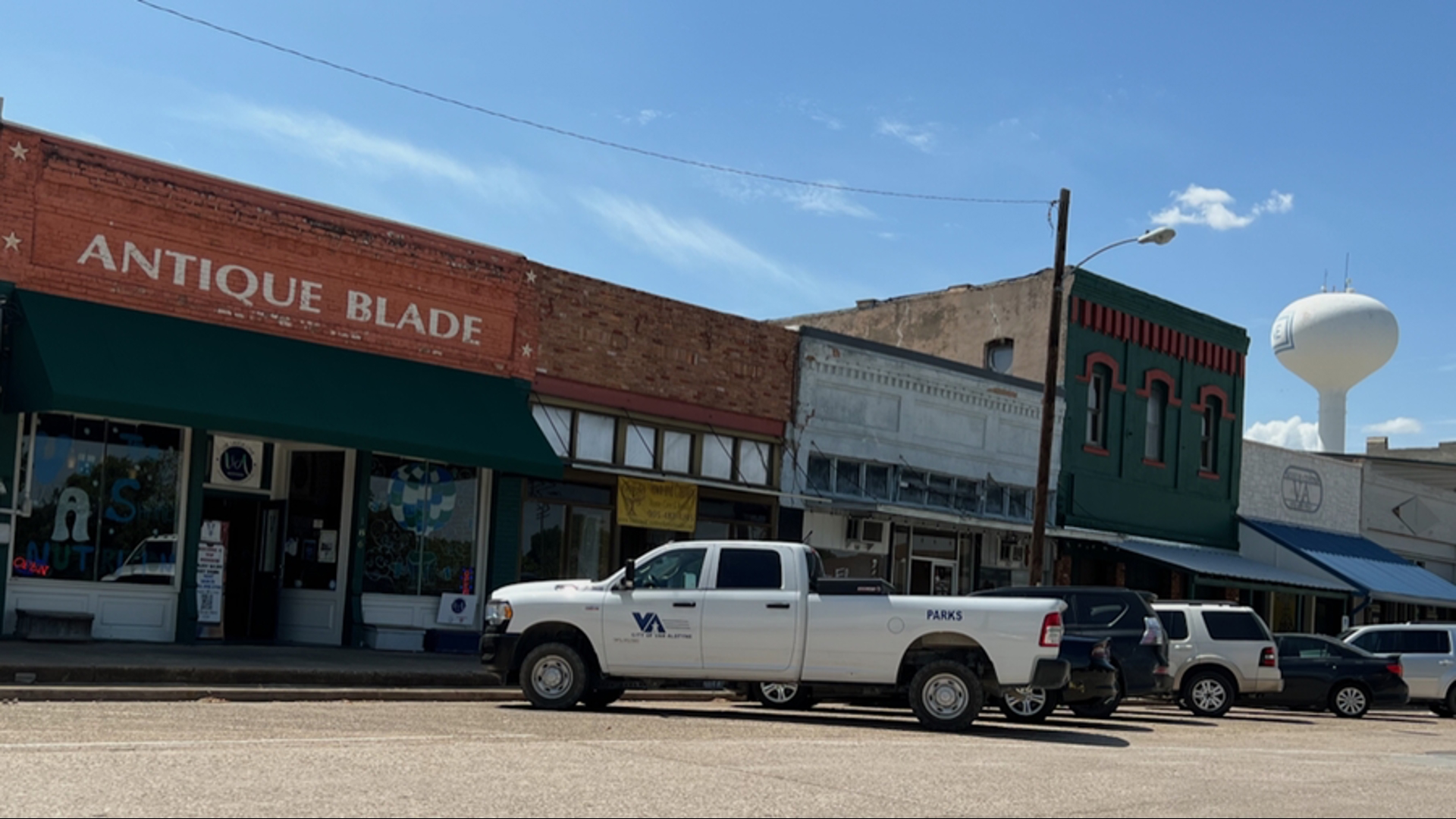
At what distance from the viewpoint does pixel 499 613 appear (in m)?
15.2

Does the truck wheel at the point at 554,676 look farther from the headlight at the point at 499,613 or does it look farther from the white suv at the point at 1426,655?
the white suv at the point at 1426,655

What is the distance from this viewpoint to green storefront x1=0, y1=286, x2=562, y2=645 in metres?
18.2

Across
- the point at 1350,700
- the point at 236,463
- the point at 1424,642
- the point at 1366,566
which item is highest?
the point at 236,463

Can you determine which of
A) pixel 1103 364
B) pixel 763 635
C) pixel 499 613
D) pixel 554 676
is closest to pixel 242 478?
pixel 499 613

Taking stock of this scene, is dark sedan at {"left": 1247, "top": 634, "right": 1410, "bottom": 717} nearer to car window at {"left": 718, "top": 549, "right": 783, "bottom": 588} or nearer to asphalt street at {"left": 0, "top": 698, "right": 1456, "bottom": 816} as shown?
asphalt street at {"left": 0, "top": 698, "right": 1456, "bottom": 816}

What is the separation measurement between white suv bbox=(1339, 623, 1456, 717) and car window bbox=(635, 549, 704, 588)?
51.6 ft

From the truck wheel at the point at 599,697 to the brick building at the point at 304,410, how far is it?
19.5 feet

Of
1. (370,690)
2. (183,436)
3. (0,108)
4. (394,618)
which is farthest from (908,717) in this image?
(0,108)

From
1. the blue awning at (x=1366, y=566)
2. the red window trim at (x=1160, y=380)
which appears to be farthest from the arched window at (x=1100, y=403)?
the blue awning at (x=1366, y=566)

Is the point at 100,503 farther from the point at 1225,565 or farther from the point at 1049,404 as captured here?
the point at 1225,565

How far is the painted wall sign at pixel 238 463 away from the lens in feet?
69.8

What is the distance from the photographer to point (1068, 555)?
34.5 metres

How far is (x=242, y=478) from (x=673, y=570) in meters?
9.13

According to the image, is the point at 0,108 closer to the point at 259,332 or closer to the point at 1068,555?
the point at 259,332
